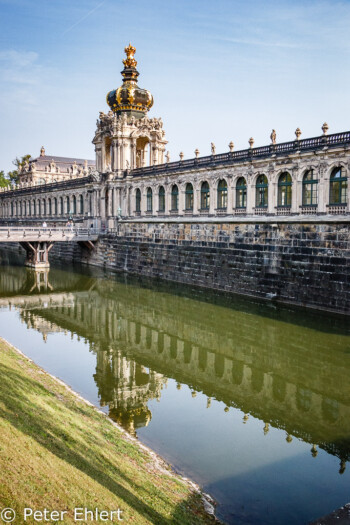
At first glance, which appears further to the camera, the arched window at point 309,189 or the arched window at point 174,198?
the arched window at point 174,198

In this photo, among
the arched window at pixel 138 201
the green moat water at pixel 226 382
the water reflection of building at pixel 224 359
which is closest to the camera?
the green moat water at pixel 226 382

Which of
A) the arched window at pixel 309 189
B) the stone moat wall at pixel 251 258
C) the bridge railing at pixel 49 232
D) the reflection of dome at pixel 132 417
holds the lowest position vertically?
the reflection of dome at pixel 132 417

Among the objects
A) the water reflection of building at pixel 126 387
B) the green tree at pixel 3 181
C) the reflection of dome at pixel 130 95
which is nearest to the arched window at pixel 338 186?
the water reflection of building at pixel 126 387

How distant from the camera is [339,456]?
11.3 m

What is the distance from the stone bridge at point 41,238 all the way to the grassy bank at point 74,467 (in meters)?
31.0

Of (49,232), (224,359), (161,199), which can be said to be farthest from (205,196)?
(224,359)

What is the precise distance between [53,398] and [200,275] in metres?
22.9

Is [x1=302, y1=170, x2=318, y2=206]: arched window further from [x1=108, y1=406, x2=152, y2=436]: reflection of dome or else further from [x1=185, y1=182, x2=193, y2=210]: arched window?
[x1=108, y1=406, x2=152, y2=436]: reflection of dome

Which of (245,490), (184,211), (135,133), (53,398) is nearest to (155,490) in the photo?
(245,490)

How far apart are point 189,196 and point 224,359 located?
22.1 meters

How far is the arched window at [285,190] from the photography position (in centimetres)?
2908

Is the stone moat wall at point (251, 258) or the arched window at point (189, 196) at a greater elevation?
the arched window at point (189, 196)

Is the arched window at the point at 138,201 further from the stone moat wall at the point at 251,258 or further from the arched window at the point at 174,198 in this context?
the arched window at the point at 174,198

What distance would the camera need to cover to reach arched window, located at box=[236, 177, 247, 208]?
32656 millimetres
